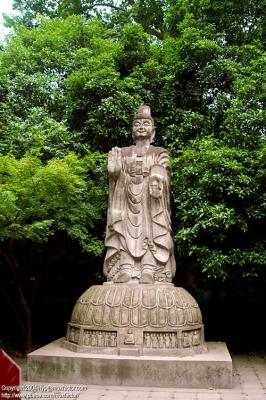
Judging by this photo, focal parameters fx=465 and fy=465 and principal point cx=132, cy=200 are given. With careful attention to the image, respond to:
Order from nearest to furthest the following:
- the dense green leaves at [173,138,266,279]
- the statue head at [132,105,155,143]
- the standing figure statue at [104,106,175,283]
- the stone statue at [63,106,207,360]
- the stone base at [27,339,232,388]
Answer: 1. the stone base at [27,339,232,388]
2. the stone statue at [63,106,207,360]
3. the standing figure statue at [104,106,175,283]
4. the statue head at [132,105,155,143]
5. the dense green leaves at [173,138,266,279]

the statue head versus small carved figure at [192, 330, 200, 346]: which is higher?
the statue head

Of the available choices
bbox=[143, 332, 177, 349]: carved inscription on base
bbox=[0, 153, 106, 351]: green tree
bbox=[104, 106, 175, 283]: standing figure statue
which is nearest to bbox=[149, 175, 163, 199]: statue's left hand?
bbox=[104, 106, 175, 283]: standing figure statue

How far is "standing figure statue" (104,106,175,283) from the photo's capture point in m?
9.04

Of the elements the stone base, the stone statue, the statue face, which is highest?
the statue face

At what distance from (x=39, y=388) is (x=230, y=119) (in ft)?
23.9

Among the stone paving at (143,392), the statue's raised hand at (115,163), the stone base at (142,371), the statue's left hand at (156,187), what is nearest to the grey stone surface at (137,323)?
the stone base at (142,371)

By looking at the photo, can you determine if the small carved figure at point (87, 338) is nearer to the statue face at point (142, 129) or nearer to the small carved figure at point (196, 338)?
the small carved figure at point (196, 338)

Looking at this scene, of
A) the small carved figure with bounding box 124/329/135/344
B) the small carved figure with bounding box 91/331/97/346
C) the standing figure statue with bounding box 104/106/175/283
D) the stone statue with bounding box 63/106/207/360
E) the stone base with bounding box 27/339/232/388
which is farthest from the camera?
the standing figure statue with bounding box 104/106/175/283

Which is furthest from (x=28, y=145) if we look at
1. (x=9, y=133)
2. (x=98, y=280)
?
(x=98, y=280)

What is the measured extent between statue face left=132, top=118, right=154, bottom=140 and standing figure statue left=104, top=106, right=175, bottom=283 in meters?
0.32

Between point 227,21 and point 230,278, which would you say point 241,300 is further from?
point 227,21

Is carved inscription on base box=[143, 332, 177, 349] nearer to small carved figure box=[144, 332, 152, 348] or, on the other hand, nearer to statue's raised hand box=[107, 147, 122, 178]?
small carved figure box=[144, 332, 152, 348]

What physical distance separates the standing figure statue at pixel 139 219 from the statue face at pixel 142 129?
1.06 ft

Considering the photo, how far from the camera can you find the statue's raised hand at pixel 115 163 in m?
9.40
